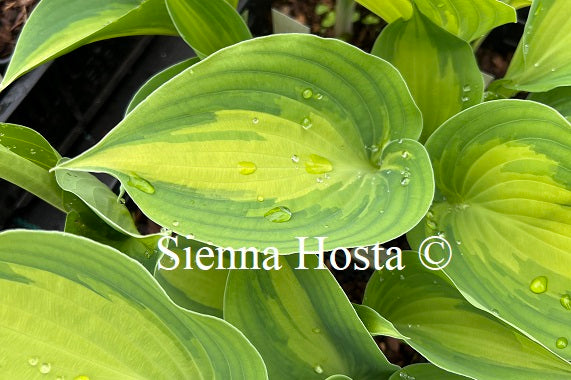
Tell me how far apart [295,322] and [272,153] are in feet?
0.60

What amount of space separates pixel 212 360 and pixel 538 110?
0.35m

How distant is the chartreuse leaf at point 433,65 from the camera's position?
61 cm

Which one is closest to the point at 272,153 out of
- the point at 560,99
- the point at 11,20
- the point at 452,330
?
the point at 452,330

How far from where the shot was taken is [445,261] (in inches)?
21.5

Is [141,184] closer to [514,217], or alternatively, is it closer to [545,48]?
[514,217]

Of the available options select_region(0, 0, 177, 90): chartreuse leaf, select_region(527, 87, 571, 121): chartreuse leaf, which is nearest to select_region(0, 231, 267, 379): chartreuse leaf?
select_region(0, 0, 177, 90): chartreuse leaf

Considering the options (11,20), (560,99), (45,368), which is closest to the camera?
(45,368)

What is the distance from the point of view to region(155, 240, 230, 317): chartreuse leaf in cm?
59

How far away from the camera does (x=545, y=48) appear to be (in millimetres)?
633

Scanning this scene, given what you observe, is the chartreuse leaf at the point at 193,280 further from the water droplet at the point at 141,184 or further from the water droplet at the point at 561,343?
the water droplet at the point at 561,343

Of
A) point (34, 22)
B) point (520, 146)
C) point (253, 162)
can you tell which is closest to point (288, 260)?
point (253, 162)

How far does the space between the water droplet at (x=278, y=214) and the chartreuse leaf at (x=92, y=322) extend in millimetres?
95

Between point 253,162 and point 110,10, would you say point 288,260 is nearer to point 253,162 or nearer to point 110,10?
point 253,162

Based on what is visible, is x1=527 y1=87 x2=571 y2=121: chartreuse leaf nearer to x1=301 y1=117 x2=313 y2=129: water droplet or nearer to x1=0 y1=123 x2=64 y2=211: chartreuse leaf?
x1=301 y1=117 x2=313 y2=129: water droplet
